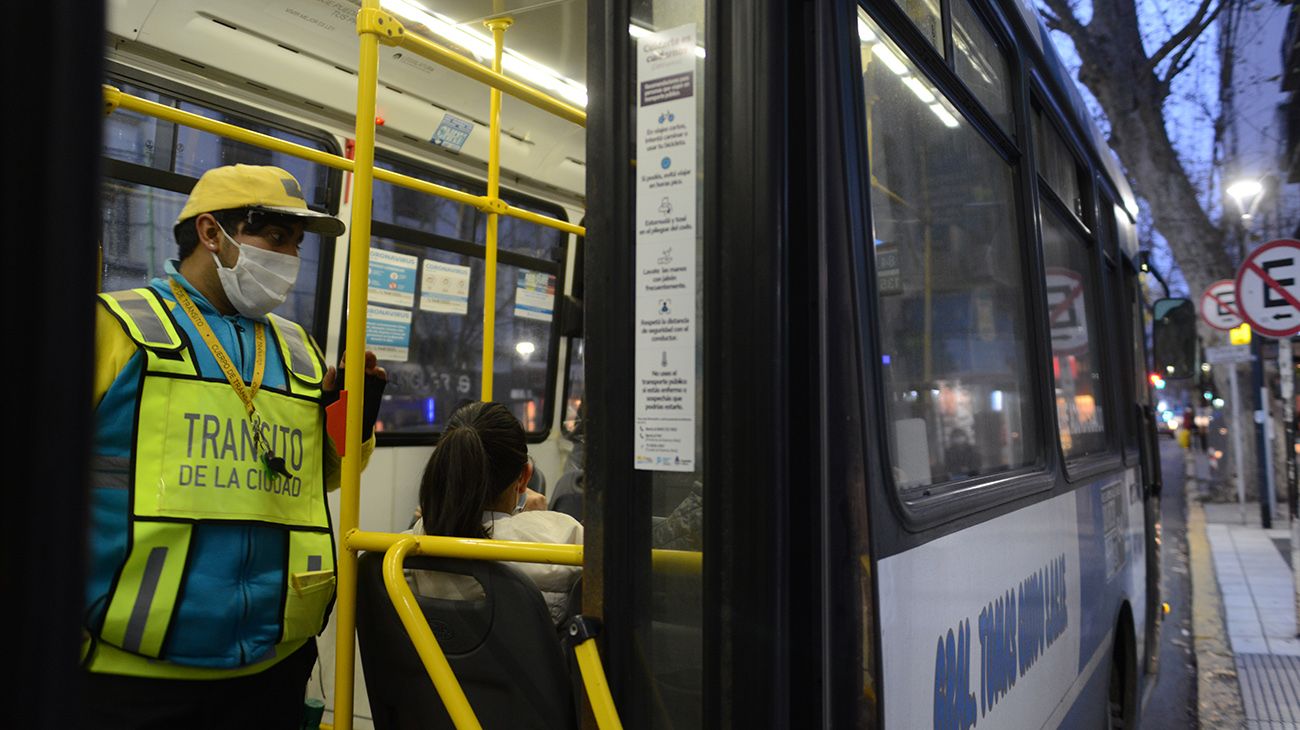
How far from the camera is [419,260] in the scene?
4.51 metres

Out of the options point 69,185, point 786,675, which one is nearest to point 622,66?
point 786,675

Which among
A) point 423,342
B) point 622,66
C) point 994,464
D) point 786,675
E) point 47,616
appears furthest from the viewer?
point 423,342

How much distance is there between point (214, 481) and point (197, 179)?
2.02 m

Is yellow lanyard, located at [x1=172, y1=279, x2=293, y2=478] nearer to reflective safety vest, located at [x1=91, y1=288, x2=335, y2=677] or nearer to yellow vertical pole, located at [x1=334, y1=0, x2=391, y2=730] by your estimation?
reflective safety vest, located at [x1=91, y1=288, x2=335, y2=677]

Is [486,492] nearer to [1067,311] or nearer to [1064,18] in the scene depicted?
[1067,311]

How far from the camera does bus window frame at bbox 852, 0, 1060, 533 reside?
1.52 m

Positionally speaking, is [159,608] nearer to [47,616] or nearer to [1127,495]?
[47,616]

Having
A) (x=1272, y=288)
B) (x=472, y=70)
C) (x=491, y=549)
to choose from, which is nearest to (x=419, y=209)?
(x=472, y=70)

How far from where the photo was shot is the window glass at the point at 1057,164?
290 centimetres

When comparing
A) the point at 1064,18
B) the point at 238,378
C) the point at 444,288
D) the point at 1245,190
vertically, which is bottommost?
the point at 238,378

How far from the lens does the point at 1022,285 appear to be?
2.52 metres

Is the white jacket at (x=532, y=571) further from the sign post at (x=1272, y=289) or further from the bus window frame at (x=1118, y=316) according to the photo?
the sign post at (x=1272, y=289)

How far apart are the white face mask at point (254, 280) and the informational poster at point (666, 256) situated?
3.45ft

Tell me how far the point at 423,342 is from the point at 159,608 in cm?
280
